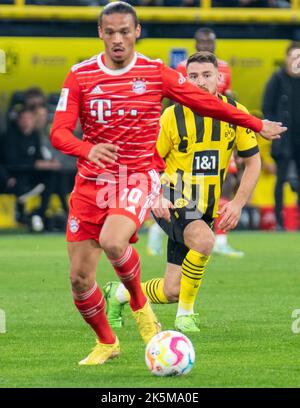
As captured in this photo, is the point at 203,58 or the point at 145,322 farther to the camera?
the point at 203,58

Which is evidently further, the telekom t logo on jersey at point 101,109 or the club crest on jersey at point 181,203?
the club crest on jersey at point 181,203

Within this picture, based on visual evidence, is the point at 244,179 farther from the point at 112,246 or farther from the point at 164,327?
the point at 112,246

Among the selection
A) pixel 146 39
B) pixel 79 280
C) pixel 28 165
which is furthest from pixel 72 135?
pixel 146 39

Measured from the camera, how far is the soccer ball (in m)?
7.73

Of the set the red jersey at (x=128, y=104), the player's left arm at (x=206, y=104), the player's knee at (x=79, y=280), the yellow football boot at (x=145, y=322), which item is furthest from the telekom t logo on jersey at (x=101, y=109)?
the yellow football boot at (x=145, y=322)

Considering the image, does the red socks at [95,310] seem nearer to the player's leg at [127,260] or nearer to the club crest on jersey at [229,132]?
the player's leg at [127,260]

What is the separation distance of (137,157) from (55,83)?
38.5 feet

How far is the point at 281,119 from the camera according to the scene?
1980cm

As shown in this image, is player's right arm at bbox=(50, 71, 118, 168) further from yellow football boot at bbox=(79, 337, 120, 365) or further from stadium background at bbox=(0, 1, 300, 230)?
stadium background at bbox=(0, 1, 300, 230)

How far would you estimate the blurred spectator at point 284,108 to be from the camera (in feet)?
63.3

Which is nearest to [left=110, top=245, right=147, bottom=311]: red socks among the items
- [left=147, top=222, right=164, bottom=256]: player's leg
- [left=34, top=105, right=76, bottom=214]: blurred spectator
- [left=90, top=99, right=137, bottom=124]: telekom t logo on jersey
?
[left=90, top=99, right=137, bottom=124]: telekom t logo on jersey

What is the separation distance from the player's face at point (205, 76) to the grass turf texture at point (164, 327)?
1.76 meters

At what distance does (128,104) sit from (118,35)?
43cm

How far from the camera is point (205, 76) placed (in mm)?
9875
